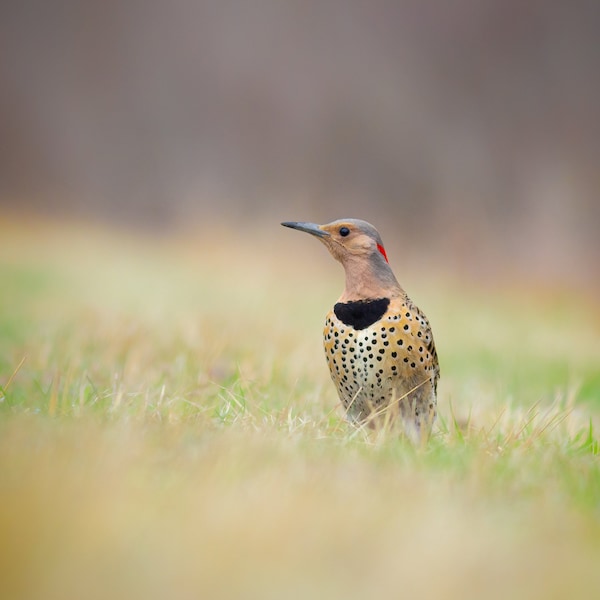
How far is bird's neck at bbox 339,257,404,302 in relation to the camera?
3.58 meters

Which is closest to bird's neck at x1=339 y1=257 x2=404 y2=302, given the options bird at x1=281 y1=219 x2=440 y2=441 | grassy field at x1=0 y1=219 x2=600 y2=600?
bird at x1=281 y1=219 x2=440 y2=441

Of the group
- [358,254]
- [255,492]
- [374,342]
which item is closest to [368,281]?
[358,254]

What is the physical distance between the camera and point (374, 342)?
136 inches

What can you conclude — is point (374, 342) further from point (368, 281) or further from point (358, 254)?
point (358, 254)

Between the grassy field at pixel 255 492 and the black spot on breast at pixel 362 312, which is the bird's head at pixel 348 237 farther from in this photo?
the grassy field at pixel 255 492

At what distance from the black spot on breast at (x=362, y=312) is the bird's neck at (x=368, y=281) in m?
0.03

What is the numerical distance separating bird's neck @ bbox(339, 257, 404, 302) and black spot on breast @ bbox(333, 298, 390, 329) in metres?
0.03

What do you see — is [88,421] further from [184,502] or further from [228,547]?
[228,547]

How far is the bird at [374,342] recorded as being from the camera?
3.47 metres

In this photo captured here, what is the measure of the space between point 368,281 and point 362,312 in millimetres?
151

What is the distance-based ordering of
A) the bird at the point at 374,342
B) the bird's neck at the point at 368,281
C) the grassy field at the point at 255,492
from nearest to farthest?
the grassy field at the point at 255,492 < the bird at the point at 374,342 < the bird's neck at the point at 368,281

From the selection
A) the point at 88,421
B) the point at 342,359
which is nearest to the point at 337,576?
the point at 88,421

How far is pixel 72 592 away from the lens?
5.38 ft

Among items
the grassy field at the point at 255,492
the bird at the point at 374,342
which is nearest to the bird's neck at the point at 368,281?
the bird at the point at 374,342
